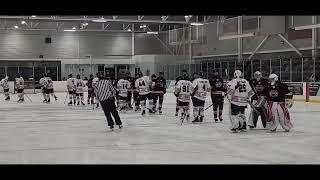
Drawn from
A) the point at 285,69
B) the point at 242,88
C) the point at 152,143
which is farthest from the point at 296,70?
the point at 152,143

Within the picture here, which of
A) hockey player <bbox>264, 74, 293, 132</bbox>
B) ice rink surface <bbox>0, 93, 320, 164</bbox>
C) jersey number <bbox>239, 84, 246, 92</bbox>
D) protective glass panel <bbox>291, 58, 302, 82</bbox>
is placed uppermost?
protective glass panel <bbox>291, 58, 302, 82</bbox>

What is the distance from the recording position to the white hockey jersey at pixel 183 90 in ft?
40.7

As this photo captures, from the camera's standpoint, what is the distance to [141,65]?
3425cm

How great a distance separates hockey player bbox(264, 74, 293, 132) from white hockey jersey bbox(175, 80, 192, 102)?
2.61m

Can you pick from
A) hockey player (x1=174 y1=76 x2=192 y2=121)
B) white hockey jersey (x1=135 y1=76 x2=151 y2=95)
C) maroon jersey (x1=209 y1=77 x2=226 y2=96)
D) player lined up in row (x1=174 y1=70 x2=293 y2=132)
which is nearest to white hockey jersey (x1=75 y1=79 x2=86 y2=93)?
white hockey jersey (x1=135 y1=76 x2=151 y2=95)

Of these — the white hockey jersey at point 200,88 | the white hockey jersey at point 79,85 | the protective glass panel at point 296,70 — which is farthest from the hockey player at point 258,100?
the protective glass panel at point 296,70

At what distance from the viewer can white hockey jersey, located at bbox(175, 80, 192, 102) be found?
12414mm

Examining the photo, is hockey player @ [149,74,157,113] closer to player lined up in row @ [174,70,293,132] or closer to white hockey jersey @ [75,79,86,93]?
player lined up in row @ [174,70,293,132]

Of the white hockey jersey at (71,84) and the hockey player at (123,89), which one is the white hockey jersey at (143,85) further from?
the white hockey jersey at (71,84)

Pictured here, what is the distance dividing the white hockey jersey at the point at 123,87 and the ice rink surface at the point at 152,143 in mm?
2290

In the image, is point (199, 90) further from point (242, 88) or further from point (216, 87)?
point (242, 88)

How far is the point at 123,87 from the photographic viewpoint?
15188 millimetres

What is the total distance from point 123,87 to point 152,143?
6.74 meters
